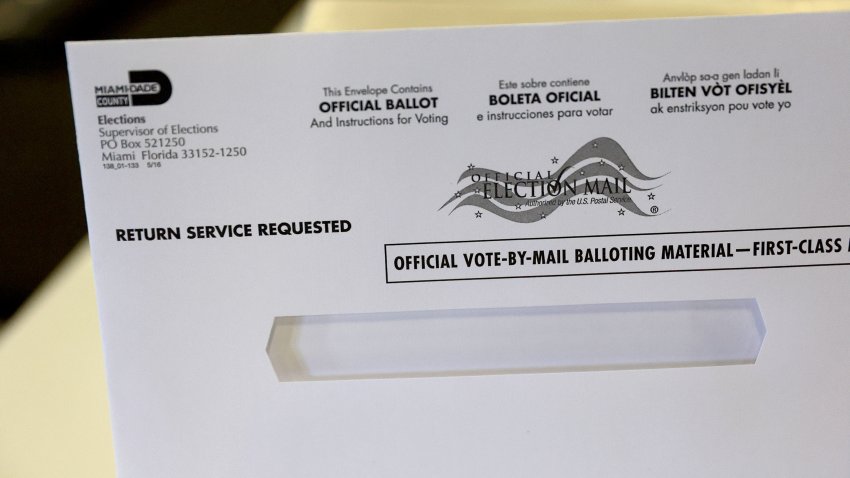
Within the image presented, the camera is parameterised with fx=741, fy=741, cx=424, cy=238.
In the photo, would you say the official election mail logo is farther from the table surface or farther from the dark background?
the dark background

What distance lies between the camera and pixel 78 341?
54 centimetres

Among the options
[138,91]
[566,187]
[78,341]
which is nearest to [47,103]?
[78,341]

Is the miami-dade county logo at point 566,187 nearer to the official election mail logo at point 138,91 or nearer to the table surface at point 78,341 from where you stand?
the official election mail logo at point 138,91

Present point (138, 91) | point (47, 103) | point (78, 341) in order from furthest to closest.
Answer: point (47, 103) < point (78, 341) < point (138, 91)

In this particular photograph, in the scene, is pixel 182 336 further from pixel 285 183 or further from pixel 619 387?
pixel 619 387

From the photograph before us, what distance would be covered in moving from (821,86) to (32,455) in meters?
0.53

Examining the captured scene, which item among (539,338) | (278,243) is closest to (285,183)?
(278,243)

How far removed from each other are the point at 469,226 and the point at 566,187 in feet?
0.17

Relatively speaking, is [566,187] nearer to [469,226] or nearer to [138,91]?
[469,226]

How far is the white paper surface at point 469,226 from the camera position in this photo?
0.36 m

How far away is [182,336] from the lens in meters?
0.39

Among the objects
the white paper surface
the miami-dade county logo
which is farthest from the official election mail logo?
the miami-dade county logo

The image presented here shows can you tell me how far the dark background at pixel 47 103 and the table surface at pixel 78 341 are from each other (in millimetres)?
226

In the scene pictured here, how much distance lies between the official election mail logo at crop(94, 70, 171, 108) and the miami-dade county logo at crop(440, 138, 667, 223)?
15cm
